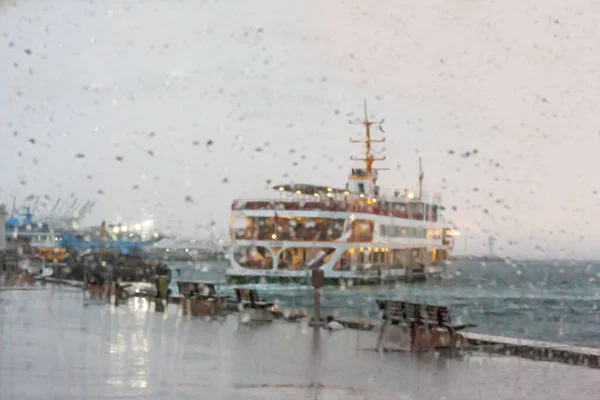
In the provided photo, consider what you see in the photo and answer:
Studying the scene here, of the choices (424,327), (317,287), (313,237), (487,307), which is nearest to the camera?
(424,327)

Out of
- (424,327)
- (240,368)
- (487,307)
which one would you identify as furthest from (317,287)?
(487,307)

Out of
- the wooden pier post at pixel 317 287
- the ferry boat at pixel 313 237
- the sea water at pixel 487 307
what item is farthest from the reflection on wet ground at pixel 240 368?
the ferry boat at pixel 313 237

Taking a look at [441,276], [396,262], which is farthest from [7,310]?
[441,276]

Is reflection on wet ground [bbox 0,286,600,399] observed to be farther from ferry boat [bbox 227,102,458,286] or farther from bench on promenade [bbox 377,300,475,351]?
ferry boat [bbox 227,102,458,286]

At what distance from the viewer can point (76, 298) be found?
25750 mm

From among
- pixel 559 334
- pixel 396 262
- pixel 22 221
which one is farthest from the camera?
pixel 22 221

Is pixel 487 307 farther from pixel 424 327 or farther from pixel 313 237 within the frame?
pixel 424 327

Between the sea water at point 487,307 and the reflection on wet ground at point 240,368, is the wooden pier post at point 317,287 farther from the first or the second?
the sea water at point 487,307

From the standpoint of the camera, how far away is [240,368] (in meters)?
11.6

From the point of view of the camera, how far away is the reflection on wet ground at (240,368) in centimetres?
982

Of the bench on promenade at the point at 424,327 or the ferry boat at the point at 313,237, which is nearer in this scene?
the bench on promenade at the point at 424,327

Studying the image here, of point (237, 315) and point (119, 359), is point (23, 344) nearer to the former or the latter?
point (119, 359)

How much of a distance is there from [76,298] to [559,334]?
15.1m

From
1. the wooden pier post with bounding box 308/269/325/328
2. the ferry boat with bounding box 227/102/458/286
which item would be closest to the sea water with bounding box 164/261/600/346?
the ferry boat with bounding box 227/102/458/286
